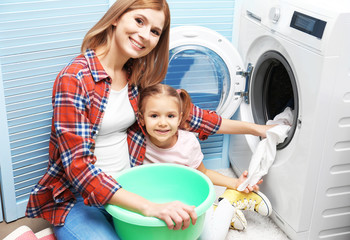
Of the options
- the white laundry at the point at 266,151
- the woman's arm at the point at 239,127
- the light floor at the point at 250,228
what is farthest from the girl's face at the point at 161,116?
the light floor at the point at 250,228

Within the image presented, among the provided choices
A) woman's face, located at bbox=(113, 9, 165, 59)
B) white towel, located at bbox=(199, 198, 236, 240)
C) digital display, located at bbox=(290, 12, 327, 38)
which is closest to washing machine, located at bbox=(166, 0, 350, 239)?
digital display, located at bbox=(290, 12, 327, 38)

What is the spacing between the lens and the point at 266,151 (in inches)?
70.7

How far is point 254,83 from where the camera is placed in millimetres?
1960

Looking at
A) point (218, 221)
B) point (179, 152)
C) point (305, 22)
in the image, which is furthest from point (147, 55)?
point (218, 221)

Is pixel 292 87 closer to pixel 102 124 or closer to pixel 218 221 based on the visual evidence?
pixel 218 221

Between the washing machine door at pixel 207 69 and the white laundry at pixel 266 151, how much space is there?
0.80ft

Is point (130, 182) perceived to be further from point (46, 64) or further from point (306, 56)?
point (306, 56)

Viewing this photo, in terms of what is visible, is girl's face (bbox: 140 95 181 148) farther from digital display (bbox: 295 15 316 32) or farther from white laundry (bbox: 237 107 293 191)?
digital display (bbox: 295 15 316 32)

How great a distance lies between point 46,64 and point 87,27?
8.7 inches

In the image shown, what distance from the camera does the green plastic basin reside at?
136 centimetres

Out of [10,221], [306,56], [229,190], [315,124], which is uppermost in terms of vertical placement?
[306,56]

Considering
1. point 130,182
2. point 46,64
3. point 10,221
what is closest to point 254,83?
point 130,182

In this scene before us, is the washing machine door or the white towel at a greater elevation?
the washing machine door

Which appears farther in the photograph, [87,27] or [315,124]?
[87,27]
